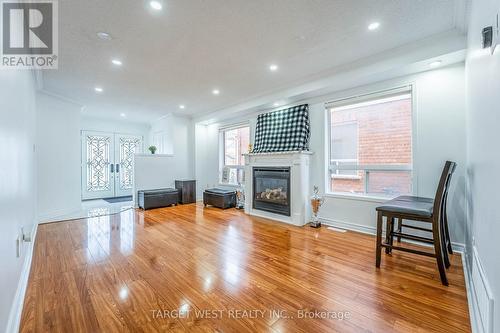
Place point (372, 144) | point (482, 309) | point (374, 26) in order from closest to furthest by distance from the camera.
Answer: point (482, 309), point (374, 26), point (372, 144)

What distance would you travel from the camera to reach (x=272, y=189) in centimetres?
446

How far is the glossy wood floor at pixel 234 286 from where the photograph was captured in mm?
1503

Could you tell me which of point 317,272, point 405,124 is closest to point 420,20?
point 405,124

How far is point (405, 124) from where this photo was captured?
3.14 metres

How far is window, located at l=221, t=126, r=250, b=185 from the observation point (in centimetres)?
582

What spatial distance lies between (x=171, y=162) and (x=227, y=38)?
15.0 ft

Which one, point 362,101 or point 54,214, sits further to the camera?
point 54,214

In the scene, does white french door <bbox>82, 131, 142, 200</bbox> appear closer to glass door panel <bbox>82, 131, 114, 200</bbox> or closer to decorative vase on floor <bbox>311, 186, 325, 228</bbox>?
glass door panel <bbox>82, 131, 114, 200</bbox>

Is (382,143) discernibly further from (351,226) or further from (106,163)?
(106,163)

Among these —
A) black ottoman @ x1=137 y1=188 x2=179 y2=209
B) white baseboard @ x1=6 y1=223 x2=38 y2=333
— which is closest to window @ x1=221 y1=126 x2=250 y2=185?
black ottoman @ x1=137 y1=188 x2=179 y2=209

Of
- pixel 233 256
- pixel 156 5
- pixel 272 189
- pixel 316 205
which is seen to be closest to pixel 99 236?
pixel 233 256

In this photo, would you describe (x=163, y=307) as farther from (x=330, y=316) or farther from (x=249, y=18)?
(x=249, y=18)

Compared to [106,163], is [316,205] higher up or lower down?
lower down

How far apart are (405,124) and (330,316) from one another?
9.24 ft
